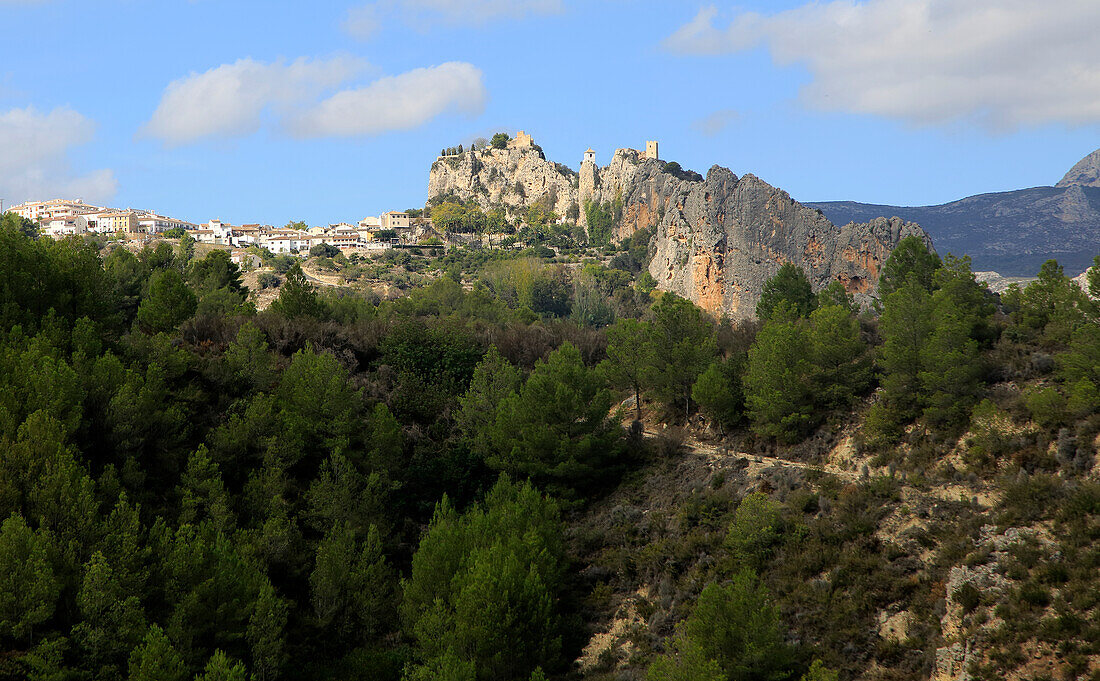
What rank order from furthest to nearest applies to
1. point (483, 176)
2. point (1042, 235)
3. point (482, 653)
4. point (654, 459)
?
point (483, 176) → point (1042, 235) → point (654, 459) → point (482, 653)

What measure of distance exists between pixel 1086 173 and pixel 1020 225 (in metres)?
35.0

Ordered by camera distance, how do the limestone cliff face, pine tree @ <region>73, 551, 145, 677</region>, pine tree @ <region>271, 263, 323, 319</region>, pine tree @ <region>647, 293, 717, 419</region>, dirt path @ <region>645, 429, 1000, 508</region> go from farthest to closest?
1. the limestone cliff face
2. pine tree @ <region>271, 263, 323, 319</region>
3. pine tree @ <region>647, 293, 717, 419</region>
4. dirt path @ <region>645, 429, 1000, 508</region>
5. pine tree @ <region>73, 551, 145, 677</region>

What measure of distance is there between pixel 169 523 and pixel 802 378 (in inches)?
958

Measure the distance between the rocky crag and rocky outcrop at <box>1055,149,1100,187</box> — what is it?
61.4m

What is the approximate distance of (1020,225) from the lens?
121 meters

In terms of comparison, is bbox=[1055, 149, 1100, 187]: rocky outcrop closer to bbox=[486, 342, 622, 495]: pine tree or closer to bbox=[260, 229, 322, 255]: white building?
bbox=[260, 229, 322, 255]: white building

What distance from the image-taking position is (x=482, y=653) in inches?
963

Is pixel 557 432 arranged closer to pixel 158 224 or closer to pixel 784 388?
pixel 784 388

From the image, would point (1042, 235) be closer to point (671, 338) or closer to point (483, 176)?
point (483, 176)

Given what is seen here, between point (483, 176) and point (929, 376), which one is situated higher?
point (483, 176)

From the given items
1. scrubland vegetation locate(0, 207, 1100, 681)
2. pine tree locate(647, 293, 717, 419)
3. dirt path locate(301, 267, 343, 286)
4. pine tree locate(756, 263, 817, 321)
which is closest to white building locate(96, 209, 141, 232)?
dirt path locate(301, 267, 343, 286)

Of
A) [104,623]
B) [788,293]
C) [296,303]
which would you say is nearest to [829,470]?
[788,293]

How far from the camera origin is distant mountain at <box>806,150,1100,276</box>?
357 ft

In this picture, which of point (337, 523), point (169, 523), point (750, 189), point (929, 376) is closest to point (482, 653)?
point (337, 523)
